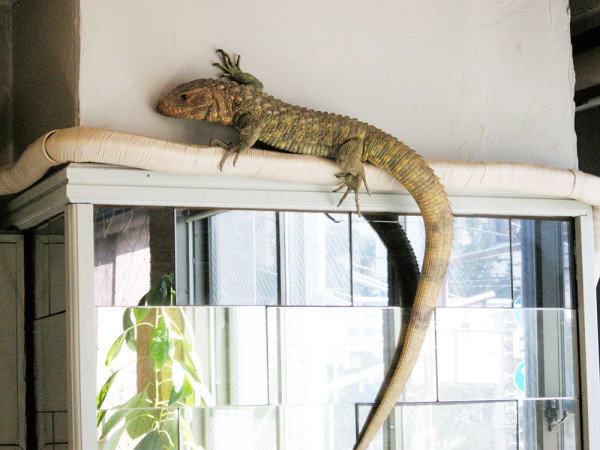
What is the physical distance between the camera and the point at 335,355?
2.42 metres

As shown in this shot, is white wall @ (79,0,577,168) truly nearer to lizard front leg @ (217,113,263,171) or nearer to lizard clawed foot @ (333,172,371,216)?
lizard front leg @ (217,113,263,171)

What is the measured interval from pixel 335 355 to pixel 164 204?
71cm

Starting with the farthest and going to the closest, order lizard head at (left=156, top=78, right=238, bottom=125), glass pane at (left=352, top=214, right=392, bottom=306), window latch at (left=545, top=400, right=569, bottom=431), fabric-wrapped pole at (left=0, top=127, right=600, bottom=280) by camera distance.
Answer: window latch at (left=545, top=400, right=569, bottom=431) → glass pane at (left=352, top=214, right=392, bottom=306) → lizard head at (left=156, top=78, right=238, bottom=125) → fabric-wrapped pole at (left=0, top=127, right=600, bottom=280)

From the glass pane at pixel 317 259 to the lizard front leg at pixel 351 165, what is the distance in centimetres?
12

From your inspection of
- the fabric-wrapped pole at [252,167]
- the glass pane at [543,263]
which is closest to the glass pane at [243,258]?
the fabric-wrapped pole at [252,167]

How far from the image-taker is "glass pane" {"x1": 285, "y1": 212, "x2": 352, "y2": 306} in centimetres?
239

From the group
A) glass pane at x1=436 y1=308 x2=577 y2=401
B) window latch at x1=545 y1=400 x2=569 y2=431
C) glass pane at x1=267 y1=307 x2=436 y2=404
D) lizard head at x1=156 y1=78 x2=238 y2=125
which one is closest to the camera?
lizard head at x1=156 y1=78 x2=238 y2=125

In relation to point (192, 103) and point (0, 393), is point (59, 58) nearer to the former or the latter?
point (192, 103)

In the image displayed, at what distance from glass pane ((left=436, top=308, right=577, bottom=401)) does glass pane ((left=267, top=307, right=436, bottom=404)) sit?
9cm

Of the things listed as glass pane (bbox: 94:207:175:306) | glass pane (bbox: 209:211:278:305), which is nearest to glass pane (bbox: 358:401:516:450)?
glass pane (bbox: 209:211:278:305)

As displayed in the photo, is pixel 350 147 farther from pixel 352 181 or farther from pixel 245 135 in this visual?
pixel 245 135

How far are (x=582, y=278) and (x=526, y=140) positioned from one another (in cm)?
54

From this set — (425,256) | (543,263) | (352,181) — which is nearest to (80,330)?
(352,181)

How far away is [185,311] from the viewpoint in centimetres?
224
